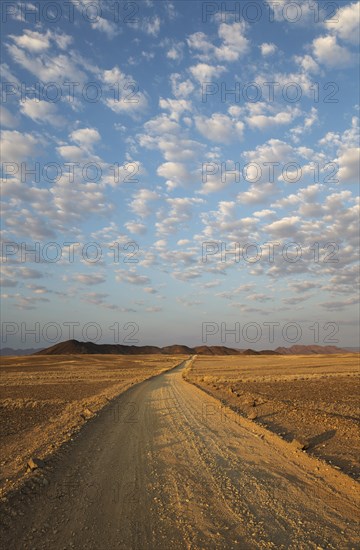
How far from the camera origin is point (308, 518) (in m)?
6.24

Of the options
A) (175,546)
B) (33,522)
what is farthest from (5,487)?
(175,546)

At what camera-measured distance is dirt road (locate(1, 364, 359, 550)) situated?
556 cm

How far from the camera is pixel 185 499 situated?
697 centimetres

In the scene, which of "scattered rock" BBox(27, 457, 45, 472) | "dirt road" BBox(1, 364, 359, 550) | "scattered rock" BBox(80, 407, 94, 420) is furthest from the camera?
"scattered rock" BBox(80, 407, 94, 420)

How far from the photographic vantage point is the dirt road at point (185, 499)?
219 inches

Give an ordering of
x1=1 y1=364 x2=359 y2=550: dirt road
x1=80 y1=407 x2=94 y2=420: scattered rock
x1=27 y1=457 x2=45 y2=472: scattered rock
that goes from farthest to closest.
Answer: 1. x1=80 y1=407 x2=94 y2=420: scattered rock
2. x1=27 y1=457 x2=45 y2=472: scattered rock
3. x1=1 y1=364 x2=359 y2=550: dirt road

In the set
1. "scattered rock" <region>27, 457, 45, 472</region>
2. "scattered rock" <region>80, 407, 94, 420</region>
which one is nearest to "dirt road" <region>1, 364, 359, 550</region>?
"scattered rock" <region>27, 457, 45, 472</region>

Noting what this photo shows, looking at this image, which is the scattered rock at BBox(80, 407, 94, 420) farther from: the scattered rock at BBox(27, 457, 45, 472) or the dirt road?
the scattered rock at BBox(27, 457, 45, 472)

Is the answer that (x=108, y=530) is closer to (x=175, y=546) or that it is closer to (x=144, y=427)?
(x=175, y=546)

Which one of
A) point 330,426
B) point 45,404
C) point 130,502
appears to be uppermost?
point 130,502

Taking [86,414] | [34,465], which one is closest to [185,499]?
[34,465]

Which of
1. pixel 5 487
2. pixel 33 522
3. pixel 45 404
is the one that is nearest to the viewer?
pixel 33 522

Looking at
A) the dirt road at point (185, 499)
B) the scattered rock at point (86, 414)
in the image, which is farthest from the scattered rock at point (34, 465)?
the scattered rock at point (86, 414)

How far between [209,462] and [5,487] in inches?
188
